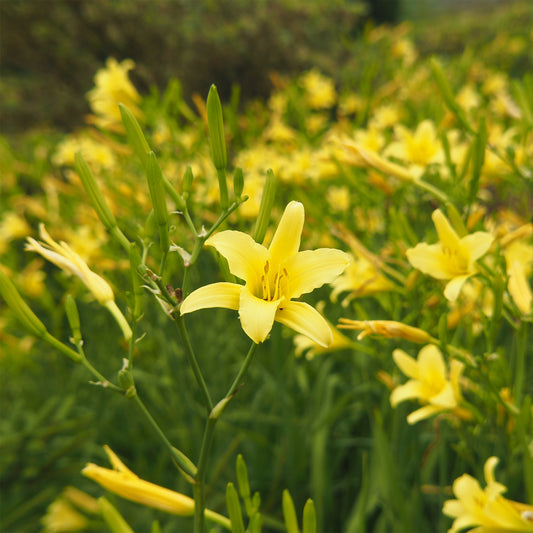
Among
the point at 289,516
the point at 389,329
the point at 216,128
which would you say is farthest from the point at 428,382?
the point at 216,128

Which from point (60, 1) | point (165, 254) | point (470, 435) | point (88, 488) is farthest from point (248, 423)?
point (60, 1)

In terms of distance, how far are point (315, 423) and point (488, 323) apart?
927 millimetres

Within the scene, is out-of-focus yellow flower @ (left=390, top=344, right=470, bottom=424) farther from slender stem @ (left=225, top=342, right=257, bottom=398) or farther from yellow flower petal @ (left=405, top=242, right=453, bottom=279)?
slender stem @ (left=225, top=342, right=257, bottom=398)

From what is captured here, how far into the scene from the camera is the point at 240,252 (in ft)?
2.24

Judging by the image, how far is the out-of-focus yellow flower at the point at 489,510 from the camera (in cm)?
76

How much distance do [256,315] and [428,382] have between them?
22.6 inches

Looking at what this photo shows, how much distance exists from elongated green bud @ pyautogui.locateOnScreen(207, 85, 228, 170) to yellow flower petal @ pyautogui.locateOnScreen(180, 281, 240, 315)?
217 millimetres

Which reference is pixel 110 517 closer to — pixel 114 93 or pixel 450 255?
pixel 450 255

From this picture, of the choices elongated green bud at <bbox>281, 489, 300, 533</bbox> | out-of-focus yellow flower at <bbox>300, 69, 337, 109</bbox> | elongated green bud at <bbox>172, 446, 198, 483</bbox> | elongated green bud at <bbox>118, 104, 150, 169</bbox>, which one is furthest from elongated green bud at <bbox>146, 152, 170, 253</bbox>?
out-of-focus yellow flower at <bbox>300, 69, 337, 109</bbox>

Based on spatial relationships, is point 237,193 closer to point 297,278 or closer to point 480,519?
point 297,278

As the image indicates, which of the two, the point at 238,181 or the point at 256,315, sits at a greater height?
the point at 238,181

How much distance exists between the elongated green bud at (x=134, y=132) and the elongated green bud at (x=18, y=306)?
0.81 ft

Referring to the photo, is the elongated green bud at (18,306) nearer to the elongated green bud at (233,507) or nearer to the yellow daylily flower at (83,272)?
the yellow daylily flower at (83,272)

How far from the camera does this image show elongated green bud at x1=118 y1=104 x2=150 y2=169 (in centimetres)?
72
